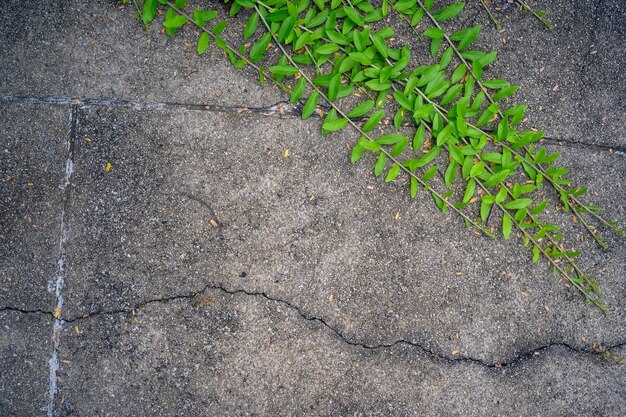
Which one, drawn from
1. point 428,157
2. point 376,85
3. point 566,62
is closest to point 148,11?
point 376,85

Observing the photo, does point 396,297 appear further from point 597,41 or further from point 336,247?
point 597,41

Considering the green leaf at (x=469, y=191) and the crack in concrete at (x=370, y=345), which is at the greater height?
the green leaf at (x=469, y=191)

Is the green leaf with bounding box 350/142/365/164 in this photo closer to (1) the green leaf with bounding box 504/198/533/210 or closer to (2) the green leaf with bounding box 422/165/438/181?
(2) the green leaf with bounding box 422/165/438/181

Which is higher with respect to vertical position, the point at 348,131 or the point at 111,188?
the point at 348,131

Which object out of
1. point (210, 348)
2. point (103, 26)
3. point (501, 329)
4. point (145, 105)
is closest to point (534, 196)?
point (501, 329)

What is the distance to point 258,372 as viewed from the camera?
2.09m

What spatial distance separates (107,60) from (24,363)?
1.33 metres

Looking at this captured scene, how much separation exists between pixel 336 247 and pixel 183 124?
0.87 metres

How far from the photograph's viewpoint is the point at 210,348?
6.81ft

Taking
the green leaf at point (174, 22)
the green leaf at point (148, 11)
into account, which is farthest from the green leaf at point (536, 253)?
the green leaf at point (148, 11)

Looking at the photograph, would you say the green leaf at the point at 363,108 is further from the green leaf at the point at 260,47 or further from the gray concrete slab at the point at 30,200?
the gray concrete slab at the point at 30,200

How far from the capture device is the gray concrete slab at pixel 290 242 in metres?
2.07

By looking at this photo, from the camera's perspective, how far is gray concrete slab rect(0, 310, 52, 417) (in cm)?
200

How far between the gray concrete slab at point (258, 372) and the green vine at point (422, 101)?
62cm
